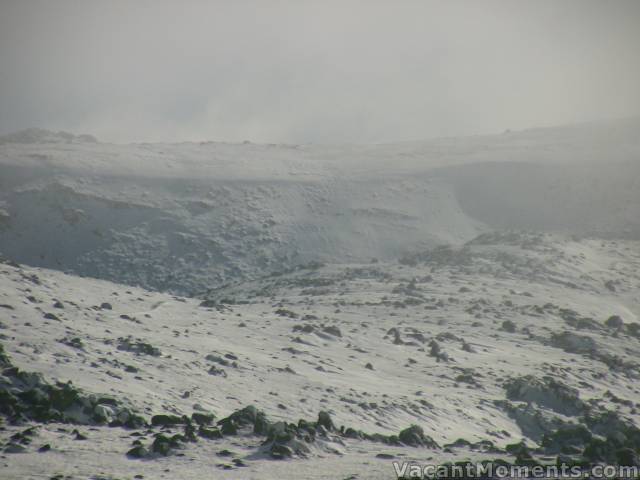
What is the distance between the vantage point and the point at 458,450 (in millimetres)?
15812

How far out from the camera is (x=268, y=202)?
69562 mm

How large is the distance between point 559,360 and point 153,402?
1975cm

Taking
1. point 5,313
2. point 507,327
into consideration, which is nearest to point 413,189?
point 507,327

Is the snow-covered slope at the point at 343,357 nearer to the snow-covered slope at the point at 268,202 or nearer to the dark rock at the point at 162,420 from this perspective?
the dark rock at the point at 162,420

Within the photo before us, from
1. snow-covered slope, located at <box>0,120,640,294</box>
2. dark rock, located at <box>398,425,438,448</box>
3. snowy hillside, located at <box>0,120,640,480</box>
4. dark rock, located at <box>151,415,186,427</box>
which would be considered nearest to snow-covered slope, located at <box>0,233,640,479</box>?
snowy hillside, located at <box>0,120,640,480</box>

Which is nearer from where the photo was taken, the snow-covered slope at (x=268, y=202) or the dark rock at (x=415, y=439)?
the dark rock at (x=415, y=439)

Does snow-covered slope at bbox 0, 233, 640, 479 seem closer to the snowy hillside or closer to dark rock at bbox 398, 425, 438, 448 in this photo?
the snowy hillside

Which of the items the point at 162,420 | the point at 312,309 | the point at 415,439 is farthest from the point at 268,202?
the point at 162,420

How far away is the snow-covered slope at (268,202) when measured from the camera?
58.2 meters

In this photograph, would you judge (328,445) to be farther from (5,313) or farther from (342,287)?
(342,287)

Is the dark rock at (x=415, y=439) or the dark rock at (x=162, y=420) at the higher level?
the dark rock at (x=162, y=420)

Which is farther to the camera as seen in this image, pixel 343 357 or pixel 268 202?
pixel 268 202

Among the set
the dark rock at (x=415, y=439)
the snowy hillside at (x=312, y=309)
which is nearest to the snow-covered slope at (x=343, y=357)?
the snowy hillside at (x=312, y=309)

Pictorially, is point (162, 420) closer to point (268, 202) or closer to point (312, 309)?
point (312, 309)
